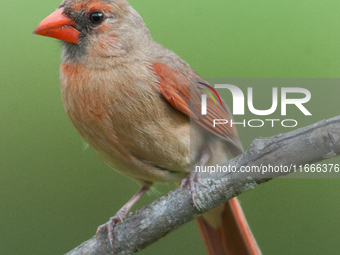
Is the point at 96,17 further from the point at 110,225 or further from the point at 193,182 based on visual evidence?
the point at 110,225

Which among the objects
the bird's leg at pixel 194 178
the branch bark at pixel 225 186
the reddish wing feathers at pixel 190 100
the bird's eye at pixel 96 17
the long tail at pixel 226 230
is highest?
the bird's eye at pixel 96 17

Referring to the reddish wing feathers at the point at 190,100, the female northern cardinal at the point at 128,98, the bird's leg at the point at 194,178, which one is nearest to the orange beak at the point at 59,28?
the female northern cardinal at the point at 128,98

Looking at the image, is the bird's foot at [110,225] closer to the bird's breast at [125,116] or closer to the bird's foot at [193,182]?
the bird's breast at [125,116]

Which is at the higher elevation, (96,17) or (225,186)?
(96,17)

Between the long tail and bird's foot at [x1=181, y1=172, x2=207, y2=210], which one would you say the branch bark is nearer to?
bird's foot at [x1=181, y1=172, x2=207, y2=210]

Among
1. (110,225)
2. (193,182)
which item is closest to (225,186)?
(193,182)

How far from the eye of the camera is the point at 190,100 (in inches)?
98.2

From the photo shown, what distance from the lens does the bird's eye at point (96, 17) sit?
233cm

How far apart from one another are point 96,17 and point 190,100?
73 cm

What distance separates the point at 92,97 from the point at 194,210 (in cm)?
83

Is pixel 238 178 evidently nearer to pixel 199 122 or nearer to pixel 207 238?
pixel 199 122

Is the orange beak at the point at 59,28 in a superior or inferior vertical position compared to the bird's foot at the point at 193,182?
superior

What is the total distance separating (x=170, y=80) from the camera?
7.97 feet

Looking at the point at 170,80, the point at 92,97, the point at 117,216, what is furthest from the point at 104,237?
the point at 170,80
